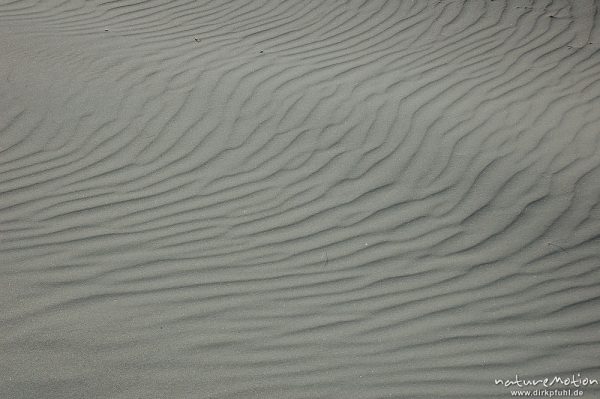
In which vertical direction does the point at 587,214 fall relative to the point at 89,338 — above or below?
above

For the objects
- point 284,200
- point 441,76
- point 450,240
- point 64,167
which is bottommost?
point 450,240

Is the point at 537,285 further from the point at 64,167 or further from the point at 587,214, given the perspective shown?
the point at 64,167

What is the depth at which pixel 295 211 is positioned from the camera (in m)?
4.25

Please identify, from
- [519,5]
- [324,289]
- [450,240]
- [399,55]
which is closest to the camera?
[324,289]

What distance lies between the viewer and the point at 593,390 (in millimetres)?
3006

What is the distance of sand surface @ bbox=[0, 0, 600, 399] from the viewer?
313cm

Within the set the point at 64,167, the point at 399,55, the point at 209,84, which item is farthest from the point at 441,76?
the point at 64,167

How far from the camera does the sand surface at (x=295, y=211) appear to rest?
3.13 m

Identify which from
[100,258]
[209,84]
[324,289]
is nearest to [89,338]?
[100,258]

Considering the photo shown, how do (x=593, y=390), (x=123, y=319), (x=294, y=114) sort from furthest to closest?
1. (x=294, y=114)
2. (x=123, y=319)
3. (x=593, y=390)

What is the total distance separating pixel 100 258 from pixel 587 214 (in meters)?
3.22

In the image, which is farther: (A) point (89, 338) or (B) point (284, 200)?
(B) point (284, 200)

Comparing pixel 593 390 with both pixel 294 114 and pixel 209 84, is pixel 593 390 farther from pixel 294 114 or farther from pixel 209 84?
pixel 209 84

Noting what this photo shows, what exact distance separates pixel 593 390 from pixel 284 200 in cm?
224
